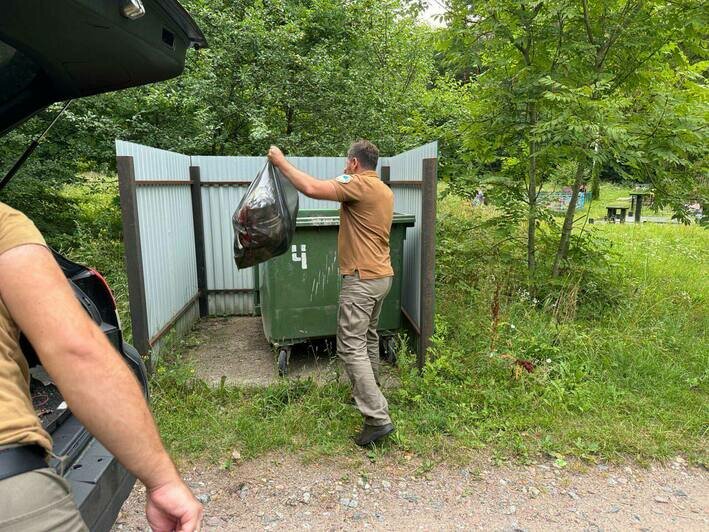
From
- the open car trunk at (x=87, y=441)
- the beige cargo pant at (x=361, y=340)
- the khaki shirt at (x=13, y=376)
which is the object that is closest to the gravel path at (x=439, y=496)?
the beige cargo pant at (x=361, y=340)

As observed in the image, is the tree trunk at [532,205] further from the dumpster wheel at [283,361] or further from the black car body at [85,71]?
the black car body at [85,71]

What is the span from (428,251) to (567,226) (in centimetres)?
A: 236

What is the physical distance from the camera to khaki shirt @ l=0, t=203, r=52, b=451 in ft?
3.31

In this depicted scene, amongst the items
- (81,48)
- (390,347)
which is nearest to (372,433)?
(390,347)

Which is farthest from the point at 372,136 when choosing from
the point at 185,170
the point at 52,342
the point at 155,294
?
the point at 52,342

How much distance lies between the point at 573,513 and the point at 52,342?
9.35 ft

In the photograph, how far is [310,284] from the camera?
4480 mm

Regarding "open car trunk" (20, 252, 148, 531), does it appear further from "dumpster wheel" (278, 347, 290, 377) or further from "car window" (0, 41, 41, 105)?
"dumpster wheel" (278, 347, 290, 377)

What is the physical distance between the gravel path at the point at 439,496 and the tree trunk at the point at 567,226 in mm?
2586

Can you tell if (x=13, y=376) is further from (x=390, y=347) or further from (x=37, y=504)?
(x=390, y=347)

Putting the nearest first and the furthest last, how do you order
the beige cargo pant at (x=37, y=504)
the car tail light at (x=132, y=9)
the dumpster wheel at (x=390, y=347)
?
the beige cargo pant at (x=37, y=504), the car tail light at (x=132, y=9), the dumpster wheel at (x=390, y=347)

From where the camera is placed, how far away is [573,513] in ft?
9.32

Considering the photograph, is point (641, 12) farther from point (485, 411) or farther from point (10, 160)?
point (10, 160)

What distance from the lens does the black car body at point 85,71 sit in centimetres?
156
